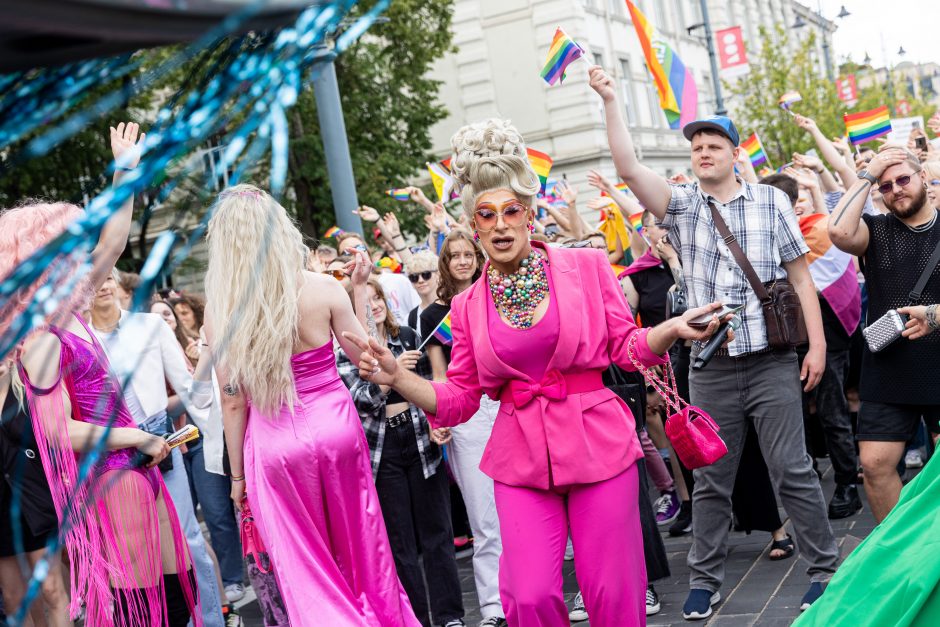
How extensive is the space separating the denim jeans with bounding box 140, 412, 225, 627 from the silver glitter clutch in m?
3.20

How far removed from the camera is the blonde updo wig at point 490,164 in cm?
368

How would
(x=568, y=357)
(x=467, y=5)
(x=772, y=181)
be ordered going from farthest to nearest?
(x=467, y=5)
(x=772, y=181)
(x=568, y=357)

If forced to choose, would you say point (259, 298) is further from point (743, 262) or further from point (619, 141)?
point (743, 262)

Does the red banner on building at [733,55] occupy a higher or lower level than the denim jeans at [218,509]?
higher

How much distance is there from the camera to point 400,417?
17.8 ft

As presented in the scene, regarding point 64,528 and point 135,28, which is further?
point 64,528

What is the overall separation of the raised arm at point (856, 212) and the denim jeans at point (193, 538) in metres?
3.22

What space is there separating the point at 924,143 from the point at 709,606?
214 inches

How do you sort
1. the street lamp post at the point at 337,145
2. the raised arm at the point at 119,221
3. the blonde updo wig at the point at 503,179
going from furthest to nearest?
the street lamp post at the point at 337,145 → the blonde updo wig at the point at 503,179 → the raised arm at the point at 119,221

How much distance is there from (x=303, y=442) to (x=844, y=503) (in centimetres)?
367

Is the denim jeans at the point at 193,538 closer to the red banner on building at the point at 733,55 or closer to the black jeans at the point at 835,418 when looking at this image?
the black jeans at the point at 835,418

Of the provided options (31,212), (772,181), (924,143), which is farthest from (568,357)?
(924,143)

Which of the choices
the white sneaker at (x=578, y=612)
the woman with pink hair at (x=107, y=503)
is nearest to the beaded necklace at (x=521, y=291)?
the woman with pink hair at (x=107, y=503)

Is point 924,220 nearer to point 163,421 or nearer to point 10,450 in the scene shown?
point 163,421
